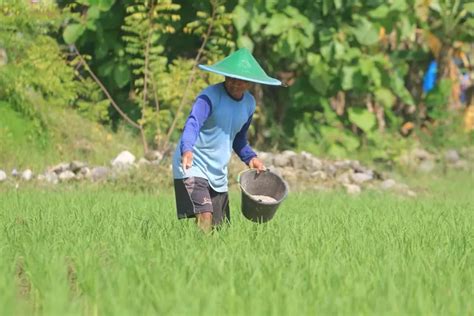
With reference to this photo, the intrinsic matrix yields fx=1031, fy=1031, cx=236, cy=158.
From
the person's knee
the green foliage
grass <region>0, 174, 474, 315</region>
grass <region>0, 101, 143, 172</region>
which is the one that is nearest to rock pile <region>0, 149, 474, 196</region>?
grass <region>0, 101, 143, 172</region>

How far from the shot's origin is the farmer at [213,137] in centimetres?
545

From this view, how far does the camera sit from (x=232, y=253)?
15.6 feet

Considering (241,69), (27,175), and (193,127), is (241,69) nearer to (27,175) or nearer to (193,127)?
(193,127)

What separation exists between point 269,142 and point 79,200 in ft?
16.1

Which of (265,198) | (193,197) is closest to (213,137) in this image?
(193,197)

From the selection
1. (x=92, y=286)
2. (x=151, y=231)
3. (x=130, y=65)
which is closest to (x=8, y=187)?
(x=130, y=65)

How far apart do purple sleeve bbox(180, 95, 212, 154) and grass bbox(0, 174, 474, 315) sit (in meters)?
0.47

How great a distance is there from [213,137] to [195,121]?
0.82ft

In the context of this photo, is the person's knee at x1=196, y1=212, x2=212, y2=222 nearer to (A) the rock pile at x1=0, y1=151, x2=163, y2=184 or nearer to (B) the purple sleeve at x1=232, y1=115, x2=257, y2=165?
(B) the purple sleeve at x1=232, y1=115, x2=257, y2=165

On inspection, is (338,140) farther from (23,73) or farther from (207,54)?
(23,73)

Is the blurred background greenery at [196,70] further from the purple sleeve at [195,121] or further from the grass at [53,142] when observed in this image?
the purple sleeve at [195,121]

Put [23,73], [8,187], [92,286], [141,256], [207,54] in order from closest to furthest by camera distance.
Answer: [92,286]
[141,256]
[8,187]
[23,73]
[207,54]

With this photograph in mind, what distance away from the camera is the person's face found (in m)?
5.59

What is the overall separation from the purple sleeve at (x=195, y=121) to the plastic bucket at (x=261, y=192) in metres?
0.39
